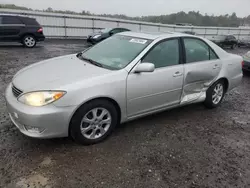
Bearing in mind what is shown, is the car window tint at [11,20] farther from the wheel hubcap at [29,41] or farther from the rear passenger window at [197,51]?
the rear passenger window at [197,51]

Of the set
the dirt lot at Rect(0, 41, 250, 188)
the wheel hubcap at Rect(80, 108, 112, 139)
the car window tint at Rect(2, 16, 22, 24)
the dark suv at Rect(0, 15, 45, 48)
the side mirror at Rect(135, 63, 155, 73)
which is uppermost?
the car window tint at Rect(2, 16, 22, 24)

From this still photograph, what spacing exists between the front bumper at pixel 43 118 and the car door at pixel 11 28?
9585 mm

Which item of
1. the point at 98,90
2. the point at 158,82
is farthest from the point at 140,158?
the point at 158,82

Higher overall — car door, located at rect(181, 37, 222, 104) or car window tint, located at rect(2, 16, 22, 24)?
car window tint, located at rect(2, 16, 22, 24)

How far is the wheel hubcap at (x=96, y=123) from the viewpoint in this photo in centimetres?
297

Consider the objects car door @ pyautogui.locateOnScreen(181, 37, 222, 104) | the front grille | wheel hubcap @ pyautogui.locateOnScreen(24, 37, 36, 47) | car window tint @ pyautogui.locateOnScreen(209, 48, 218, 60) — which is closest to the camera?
the front grille

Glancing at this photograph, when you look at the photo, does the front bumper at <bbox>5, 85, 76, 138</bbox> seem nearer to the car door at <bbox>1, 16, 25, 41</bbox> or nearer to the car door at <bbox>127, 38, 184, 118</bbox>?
the car door at <bbox>127, 38, 184, 118</bbox>

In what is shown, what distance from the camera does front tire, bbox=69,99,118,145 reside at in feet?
9.32

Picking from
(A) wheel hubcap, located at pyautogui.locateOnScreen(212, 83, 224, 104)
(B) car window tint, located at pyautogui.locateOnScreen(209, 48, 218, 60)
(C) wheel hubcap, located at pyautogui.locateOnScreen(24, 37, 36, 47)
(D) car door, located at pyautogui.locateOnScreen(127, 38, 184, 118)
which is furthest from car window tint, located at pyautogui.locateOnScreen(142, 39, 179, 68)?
(C) wheel hubcap, located at pyautogui.locateOnScreen(24, 37, 36, 47)

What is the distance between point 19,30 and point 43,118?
10160 mm

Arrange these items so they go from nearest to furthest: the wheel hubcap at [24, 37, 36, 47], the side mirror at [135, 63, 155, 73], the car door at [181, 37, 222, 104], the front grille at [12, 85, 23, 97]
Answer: the front grille at [12, 85, 23, 97] < the side mirror at [135, 63, 155, 73] < the car door at [181, 37, 222, 104] < the wheel hubcap at [24, 37, 36, 47]

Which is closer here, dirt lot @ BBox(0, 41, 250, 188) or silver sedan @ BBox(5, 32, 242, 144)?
dirt lot @ BBox(0, 41, 250, 188)

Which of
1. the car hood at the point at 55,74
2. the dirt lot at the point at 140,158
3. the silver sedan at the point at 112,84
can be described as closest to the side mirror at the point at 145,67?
the silver sedan at the point at 112,84

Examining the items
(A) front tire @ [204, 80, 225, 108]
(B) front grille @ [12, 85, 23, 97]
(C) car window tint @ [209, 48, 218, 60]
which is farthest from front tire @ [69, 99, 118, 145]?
(C) car window tint @ [209, 48, 218, 60]
